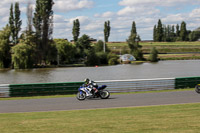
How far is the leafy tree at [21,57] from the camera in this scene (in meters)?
81.8

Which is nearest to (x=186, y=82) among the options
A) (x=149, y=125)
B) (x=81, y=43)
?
(x=149, y=125)

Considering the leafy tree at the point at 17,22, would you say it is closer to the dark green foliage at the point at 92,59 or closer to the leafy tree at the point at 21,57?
the leafy tree at the point at 21,57

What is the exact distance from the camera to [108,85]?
26.7 meters

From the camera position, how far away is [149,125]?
10.7 metres

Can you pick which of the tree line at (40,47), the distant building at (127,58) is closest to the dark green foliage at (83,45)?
the tree line at (40,47)

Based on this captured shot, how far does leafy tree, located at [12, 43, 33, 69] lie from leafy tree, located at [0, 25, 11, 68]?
512cm

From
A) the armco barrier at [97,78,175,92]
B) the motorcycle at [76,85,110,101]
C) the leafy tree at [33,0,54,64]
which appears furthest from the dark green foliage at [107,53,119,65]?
the motorcycle at [76,85,110,101]

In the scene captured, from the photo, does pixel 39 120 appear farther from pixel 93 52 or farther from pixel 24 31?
pixel 93 52

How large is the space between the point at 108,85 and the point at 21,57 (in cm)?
6065

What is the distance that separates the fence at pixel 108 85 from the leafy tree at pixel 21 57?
184 feet

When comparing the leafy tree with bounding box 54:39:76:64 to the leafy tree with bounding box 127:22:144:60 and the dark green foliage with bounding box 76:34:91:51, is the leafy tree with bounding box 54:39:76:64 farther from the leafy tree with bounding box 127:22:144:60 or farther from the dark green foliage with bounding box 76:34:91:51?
the leafy tree with bounding box 127:22:144:60

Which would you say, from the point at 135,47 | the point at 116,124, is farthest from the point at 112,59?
the point at 116,124

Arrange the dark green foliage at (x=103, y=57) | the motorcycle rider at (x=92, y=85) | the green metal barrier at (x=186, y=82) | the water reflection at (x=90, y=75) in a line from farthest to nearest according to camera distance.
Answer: the dark green foliage at (x=103, y=57), the water reflection at (x=90, y=75), the green metal barrier at (x=186, y=82), the motorcycle rider at (x=92, y=85)

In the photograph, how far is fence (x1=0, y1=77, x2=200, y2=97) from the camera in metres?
25.4
